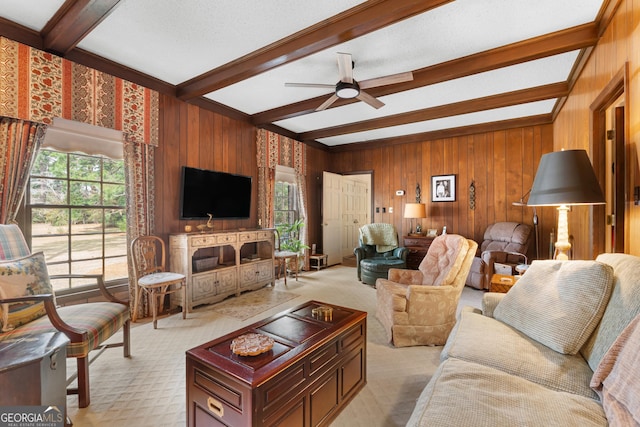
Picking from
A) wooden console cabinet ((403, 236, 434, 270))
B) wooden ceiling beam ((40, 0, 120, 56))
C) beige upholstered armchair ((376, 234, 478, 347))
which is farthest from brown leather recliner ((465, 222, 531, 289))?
wooden ceiling beam ((40, 0, 120, 56))

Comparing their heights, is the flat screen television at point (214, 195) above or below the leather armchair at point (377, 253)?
above

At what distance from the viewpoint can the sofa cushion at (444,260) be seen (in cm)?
266

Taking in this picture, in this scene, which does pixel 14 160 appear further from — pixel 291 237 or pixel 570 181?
pixel 570 181

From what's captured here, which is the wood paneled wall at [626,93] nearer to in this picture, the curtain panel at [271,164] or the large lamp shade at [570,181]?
the large lamp shade at [570,181]

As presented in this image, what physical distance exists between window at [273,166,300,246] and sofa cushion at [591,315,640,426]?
471 centimetres

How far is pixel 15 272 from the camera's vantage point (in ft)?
5.96

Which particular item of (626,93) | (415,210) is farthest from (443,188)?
(626,93)

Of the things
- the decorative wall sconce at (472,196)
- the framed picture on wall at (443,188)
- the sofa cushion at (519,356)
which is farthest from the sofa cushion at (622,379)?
the framed picture on wall at (443,188)

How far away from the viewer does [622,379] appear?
1.03 m

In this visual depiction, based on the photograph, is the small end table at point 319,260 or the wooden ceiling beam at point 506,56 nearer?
the wooden ceiling beam at point 506,56

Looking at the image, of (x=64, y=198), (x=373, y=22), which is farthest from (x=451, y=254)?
(x=64, y=198)

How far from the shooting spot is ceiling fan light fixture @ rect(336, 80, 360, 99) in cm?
292

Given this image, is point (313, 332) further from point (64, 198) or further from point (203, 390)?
point (64, 198)

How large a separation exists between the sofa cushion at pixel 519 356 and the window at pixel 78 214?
3549 mm
